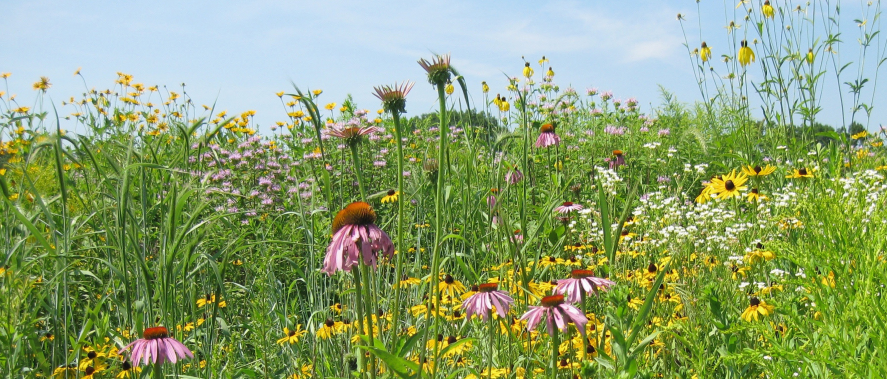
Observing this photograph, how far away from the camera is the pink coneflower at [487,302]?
1481mm

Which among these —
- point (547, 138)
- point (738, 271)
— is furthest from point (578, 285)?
point (547, 138)

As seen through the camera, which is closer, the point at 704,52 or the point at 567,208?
the point at 567,208

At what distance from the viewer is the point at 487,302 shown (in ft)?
4.90

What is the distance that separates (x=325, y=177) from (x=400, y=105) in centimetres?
24

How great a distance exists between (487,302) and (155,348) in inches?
32.6

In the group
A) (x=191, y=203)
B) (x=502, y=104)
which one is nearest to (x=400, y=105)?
(x=191, y=203)

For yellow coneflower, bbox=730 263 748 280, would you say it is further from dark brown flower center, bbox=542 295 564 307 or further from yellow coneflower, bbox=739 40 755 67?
yellow coneflower, bbox=739 40 755 67

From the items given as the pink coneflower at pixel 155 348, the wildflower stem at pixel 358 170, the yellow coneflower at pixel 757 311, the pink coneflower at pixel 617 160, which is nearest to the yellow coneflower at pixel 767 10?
the pink coneflower at pixel 617 160

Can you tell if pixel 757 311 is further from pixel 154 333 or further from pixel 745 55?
pixel 745 55

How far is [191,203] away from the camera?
1.97 metres

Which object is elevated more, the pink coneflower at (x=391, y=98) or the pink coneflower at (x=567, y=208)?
the pink coneflower at (x=391, y=98)

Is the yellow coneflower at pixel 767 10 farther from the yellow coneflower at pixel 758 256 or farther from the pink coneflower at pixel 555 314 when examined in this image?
the pink coneflower at pixel 555 314

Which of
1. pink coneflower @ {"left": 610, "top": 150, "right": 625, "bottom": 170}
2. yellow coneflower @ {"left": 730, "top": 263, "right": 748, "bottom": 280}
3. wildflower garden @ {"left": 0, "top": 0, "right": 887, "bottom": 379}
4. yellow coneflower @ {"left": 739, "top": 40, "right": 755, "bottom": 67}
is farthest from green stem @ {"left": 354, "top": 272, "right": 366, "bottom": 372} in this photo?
yellow coneflower @ {"left": 739, "top": 40, "right": 755, "bottom": 67}

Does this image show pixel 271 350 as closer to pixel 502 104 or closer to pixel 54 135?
pixel 54 135
